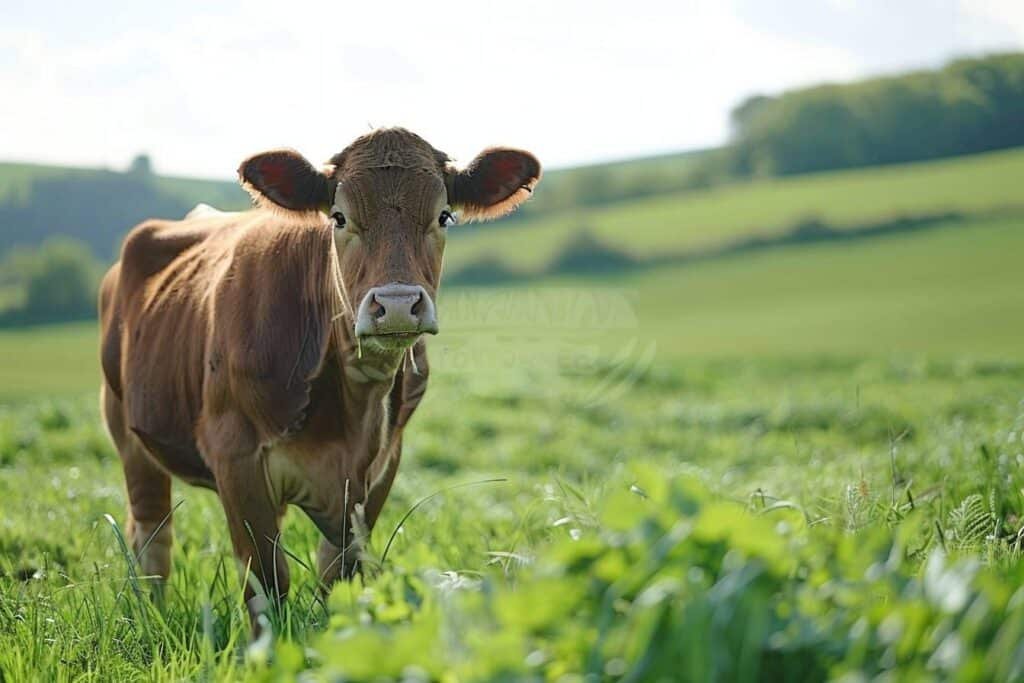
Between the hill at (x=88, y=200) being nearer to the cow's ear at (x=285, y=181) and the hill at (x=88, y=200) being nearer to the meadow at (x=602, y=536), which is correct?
the meadow at (x=602, y=536)

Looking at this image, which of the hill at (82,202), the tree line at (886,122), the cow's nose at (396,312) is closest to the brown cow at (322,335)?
the cow's nose at (396,312)

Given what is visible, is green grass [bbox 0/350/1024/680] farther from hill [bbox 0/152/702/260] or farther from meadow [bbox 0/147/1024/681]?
hill [bbox 0/152/702/260]

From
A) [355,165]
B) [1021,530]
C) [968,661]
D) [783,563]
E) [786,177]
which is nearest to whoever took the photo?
[968,661]

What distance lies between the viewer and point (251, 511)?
4602 mm

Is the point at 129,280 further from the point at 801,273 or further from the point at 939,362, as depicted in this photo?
the point at 801,273

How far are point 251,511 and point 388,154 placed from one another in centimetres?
162

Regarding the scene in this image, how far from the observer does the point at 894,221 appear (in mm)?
45969

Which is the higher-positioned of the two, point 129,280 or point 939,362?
point 129,280

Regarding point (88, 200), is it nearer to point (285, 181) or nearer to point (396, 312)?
point (285, 181)

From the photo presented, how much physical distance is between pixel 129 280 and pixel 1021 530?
186 inches

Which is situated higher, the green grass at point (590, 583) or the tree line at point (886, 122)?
the tree line at point (886, 122)

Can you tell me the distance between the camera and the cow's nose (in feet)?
13.3

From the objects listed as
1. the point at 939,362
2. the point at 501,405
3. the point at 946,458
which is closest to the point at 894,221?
the point at 939,362

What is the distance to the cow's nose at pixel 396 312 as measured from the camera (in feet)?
13.3
